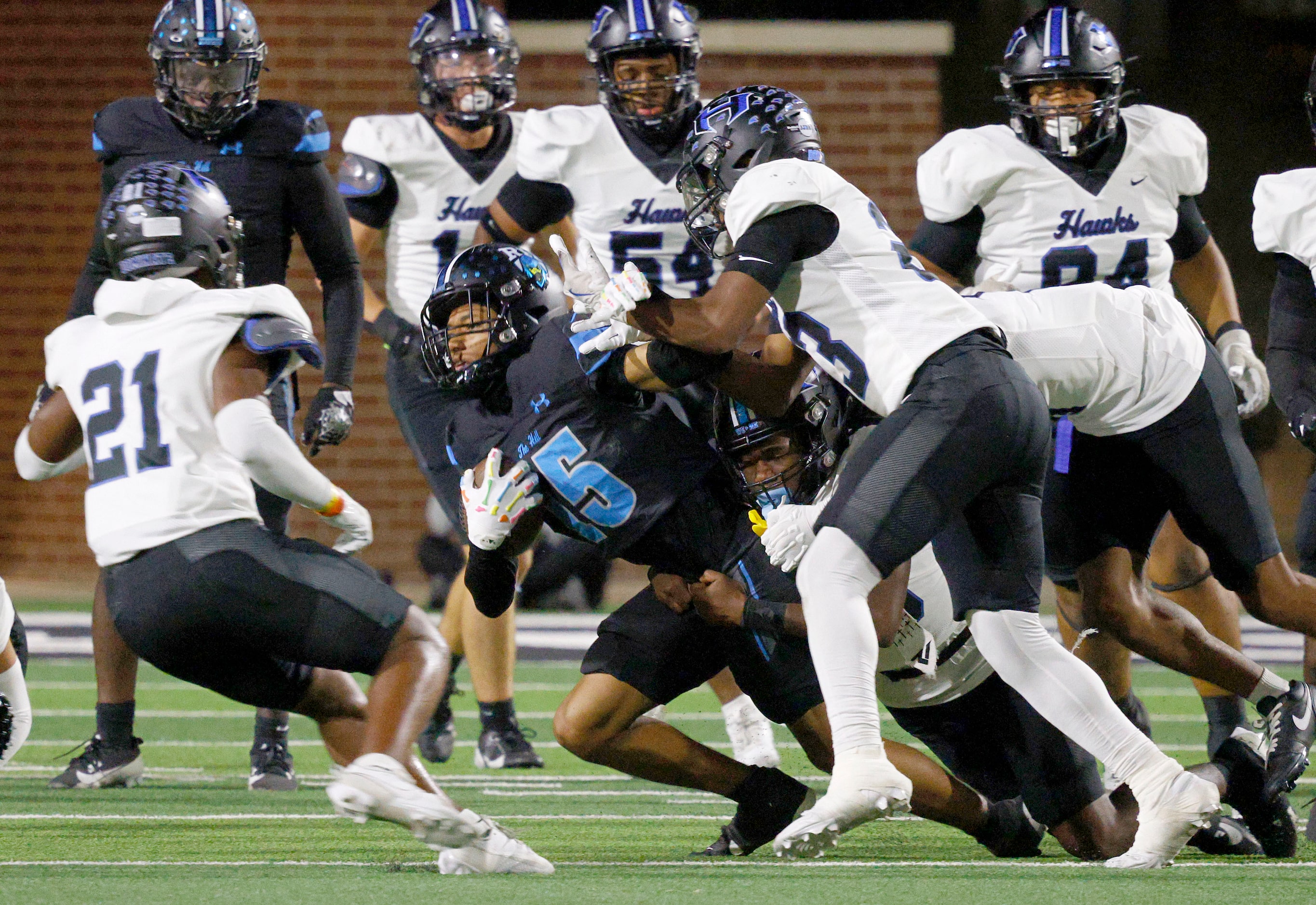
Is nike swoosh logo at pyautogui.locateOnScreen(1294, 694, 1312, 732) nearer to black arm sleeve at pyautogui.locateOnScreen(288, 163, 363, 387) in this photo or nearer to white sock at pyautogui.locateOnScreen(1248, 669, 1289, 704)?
white sock at pyautogui.locateOnScreen(1248, 669, 1289, 704)

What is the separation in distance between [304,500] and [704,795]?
1600 millimetres

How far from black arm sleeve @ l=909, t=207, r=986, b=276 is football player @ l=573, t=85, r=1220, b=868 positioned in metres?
1.21

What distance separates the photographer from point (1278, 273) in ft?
14.1

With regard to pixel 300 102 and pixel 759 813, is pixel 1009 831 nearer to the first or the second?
pixel 759 813

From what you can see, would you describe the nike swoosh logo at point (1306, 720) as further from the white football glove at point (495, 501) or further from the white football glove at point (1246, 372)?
the white football glove at point (495, 501)

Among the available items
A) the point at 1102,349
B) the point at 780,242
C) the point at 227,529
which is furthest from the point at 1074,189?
the point at 227,529

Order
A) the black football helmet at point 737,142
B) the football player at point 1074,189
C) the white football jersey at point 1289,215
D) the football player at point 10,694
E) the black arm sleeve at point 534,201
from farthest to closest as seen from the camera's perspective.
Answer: the black arm sleeve at point 534,201, the football player at point 1074,189, the white football jersey at point 1289,215, the football player at point 10,694, the black football helmet at point 737,142

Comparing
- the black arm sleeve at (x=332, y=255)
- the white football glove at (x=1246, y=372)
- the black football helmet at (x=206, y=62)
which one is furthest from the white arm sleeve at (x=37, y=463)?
the white football glove at (x=1246, y=372)

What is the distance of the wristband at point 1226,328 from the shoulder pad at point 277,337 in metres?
2.55

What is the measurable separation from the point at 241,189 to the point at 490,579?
1.70 meters

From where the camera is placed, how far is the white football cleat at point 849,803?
2.96m

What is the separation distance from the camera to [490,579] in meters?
3.69

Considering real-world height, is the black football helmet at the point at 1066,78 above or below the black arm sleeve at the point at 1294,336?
above

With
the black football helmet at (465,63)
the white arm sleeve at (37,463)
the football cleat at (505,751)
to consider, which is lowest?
the football cleat at (505,751)
